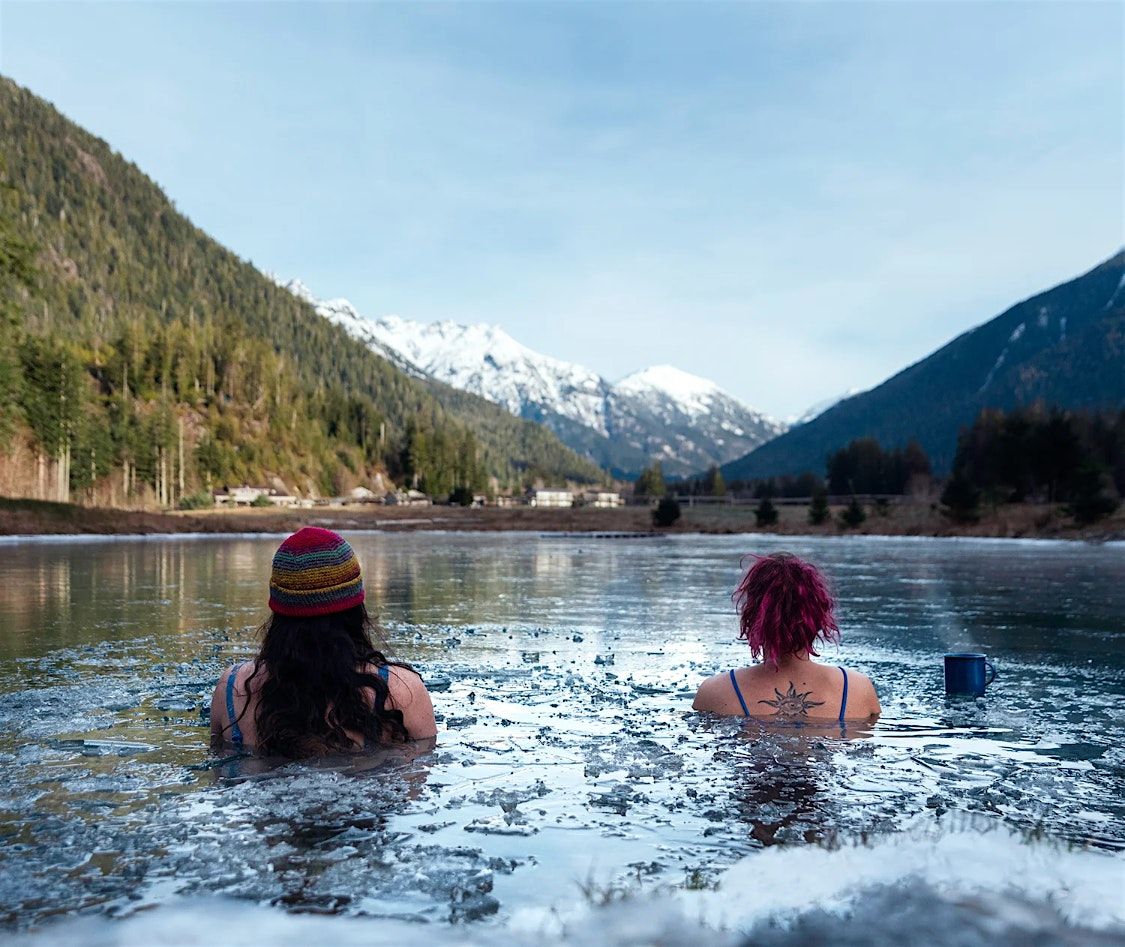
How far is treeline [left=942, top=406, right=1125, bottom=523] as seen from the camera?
55.8 m

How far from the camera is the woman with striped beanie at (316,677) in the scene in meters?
5.13

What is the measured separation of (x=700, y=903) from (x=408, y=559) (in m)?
29.2

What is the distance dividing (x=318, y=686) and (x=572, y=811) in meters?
1.54

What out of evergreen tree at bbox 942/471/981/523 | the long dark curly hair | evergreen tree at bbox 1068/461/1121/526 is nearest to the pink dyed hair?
the long dark curly hair

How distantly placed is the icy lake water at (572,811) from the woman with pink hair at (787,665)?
24 centimetres

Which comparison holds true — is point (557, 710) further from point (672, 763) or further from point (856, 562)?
point (856, 562)

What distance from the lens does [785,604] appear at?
6297mm

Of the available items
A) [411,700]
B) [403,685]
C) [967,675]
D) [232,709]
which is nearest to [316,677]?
[403,685]

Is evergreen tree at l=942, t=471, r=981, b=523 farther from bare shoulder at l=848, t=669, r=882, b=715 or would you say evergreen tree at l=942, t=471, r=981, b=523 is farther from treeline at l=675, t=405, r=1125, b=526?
bare shoulder at l=848, t=669, r=882, b=715

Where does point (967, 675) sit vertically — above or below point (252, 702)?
below

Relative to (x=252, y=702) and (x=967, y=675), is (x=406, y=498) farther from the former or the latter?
(x=252, y=702)

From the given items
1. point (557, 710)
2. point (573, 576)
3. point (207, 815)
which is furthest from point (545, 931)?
point (573, 576)

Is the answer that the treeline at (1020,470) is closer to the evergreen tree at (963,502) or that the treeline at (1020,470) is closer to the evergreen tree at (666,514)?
the evergreen tree at (963,502)

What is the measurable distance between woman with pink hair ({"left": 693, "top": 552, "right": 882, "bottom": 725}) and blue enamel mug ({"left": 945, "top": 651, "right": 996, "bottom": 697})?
141 cm
